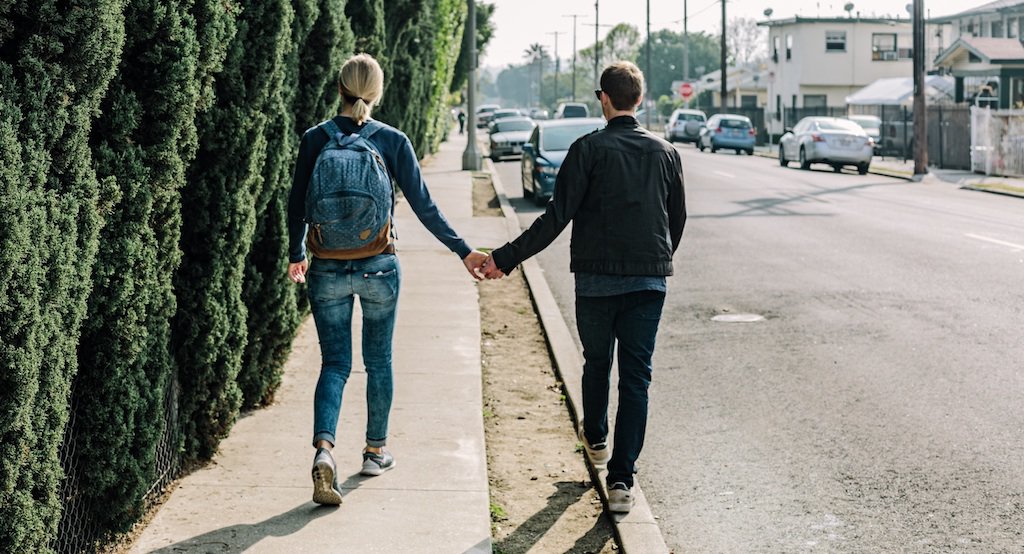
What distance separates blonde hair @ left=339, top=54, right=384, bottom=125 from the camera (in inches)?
229

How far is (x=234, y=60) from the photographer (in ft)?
21.0

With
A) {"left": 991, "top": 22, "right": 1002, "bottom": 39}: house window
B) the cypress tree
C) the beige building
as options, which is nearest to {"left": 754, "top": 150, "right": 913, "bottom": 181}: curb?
{"left": 991, "top": 22, "right": 1002, "bottom": 39}: house window

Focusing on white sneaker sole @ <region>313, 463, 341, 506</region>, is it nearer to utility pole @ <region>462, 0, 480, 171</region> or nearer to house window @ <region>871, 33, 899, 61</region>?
utility pole @ <region>462, 0, 480, 171</region>

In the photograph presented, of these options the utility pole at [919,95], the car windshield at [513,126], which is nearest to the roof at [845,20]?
the car windshield at [513,126]

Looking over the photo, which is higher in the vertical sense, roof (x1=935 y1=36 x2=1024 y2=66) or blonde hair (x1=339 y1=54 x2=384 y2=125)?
roof (x1=935 y1=36 x2=1024 y2=66)

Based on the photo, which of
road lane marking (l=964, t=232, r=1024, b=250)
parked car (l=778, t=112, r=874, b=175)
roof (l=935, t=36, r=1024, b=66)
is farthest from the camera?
roof (l=935, t=36, r=1024, b=66)

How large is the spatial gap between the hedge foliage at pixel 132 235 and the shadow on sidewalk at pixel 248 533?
0.87ft

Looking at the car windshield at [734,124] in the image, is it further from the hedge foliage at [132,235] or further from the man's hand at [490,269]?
the man's hand at [490,269]

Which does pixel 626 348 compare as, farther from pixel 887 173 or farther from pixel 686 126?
pixel 686 126

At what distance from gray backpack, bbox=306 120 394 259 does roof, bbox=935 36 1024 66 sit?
139 ft

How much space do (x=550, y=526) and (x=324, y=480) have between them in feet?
3.33

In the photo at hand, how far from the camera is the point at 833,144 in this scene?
36.1m

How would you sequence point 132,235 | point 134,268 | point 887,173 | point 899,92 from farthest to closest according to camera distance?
point 899,92 < point 887,173 < point 134,268 < point 132,235

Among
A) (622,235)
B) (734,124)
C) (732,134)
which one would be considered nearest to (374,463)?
(622,235)
